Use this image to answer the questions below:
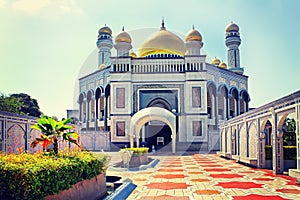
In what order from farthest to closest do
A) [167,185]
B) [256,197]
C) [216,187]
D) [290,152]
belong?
[290,152]
[167,185]
[216,187]
[256,197]

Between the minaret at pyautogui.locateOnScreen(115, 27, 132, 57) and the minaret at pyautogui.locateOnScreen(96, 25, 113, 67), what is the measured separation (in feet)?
32.2

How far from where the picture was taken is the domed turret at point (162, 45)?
119 ft

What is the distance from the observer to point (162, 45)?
120ft

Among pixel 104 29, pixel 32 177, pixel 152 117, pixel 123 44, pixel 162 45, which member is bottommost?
pixel 32 177

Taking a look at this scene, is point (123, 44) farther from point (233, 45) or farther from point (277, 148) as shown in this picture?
point (277, 148)

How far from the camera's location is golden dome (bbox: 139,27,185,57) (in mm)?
36312

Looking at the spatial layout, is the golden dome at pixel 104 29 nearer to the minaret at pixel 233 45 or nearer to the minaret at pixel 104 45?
the minaret at pixel 104 45

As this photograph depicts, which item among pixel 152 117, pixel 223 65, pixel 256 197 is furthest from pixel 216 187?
pixel 223 65

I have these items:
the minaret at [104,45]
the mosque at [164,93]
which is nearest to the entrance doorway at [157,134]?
the mosque at [164,93]

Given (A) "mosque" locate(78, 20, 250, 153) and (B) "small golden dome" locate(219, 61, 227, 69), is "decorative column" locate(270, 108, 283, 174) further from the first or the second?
(B) "small golden dome" locate(219, 61, 227, 69)

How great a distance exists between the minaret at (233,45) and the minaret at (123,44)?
15087mm

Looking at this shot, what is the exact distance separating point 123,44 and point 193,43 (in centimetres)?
690

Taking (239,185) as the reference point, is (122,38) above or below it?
above

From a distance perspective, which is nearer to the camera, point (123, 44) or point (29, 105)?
point (123, 44)
